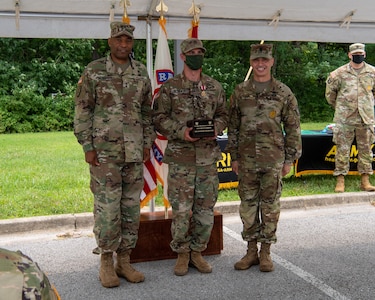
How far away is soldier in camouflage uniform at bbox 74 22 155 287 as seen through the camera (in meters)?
3.66

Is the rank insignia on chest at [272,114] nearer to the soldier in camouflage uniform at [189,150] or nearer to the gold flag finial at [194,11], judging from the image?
the soldier in camouflage uniform at [189,150]

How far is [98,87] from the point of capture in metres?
3.66

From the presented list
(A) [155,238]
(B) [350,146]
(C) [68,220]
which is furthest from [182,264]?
(B) [350,146]

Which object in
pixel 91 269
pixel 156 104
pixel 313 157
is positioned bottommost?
pixel 91 269

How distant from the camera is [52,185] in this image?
7004 millimetres

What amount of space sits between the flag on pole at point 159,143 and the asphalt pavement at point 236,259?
0.69 m

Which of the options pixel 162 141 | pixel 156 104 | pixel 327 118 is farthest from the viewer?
pixel 327 118

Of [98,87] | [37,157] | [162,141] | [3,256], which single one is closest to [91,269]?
[162,141]

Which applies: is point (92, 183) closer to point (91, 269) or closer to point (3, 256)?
point (91, 269)

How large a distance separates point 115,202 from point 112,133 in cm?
53

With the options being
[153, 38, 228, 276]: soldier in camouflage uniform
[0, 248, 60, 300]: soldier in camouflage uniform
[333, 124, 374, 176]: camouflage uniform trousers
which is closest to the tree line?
[333, 124, 374, 176]: camouflage uniform trousers

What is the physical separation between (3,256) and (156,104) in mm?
2927

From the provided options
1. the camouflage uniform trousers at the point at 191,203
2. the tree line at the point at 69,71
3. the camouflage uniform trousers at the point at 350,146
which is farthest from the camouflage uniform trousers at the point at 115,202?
the tree line at the point at 69,71

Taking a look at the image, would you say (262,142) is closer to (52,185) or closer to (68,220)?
(68,220)
